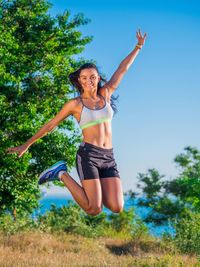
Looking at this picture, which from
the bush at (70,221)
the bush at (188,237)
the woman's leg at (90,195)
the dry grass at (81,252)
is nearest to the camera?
the woman's leg at (90,195)

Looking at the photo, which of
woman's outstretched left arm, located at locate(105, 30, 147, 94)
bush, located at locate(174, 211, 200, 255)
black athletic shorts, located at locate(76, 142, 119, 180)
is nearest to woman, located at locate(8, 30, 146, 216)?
black athletic shorts, located at locate(76, 142, 119, 180)

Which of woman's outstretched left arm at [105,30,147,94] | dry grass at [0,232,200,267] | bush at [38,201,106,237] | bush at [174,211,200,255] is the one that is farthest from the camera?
bush at [38,201,106,237]

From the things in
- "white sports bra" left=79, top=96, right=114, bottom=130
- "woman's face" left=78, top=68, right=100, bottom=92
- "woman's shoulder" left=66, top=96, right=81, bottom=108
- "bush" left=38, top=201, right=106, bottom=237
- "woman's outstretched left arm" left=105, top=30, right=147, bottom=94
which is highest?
"bush" left=38, top=201, right=106, bottom=237

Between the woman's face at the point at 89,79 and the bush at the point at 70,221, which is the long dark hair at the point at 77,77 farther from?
the bush at the point at 70,221

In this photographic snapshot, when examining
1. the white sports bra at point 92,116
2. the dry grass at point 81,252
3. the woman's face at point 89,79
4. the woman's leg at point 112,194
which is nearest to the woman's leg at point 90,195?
the woman's leg at point 112,194

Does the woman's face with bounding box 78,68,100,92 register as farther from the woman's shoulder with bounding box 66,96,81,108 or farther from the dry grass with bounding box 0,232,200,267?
the dry grass with bounding box 0,232,200,267

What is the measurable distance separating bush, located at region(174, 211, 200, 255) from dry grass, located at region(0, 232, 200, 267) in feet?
1.42

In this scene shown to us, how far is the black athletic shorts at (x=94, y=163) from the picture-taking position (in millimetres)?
7305

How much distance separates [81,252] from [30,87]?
20.7 ft

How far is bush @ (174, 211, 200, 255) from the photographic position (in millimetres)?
15000

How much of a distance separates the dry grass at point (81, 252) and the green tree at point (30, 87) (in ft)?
6.80

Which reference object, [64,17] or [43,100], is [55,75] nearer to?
[43,100]

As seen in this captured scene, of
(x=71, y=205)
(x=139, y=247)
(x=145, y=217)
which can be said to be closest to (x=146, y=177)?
(x=145, y=217)

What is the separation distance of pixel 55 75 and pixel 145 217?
9.78 m
